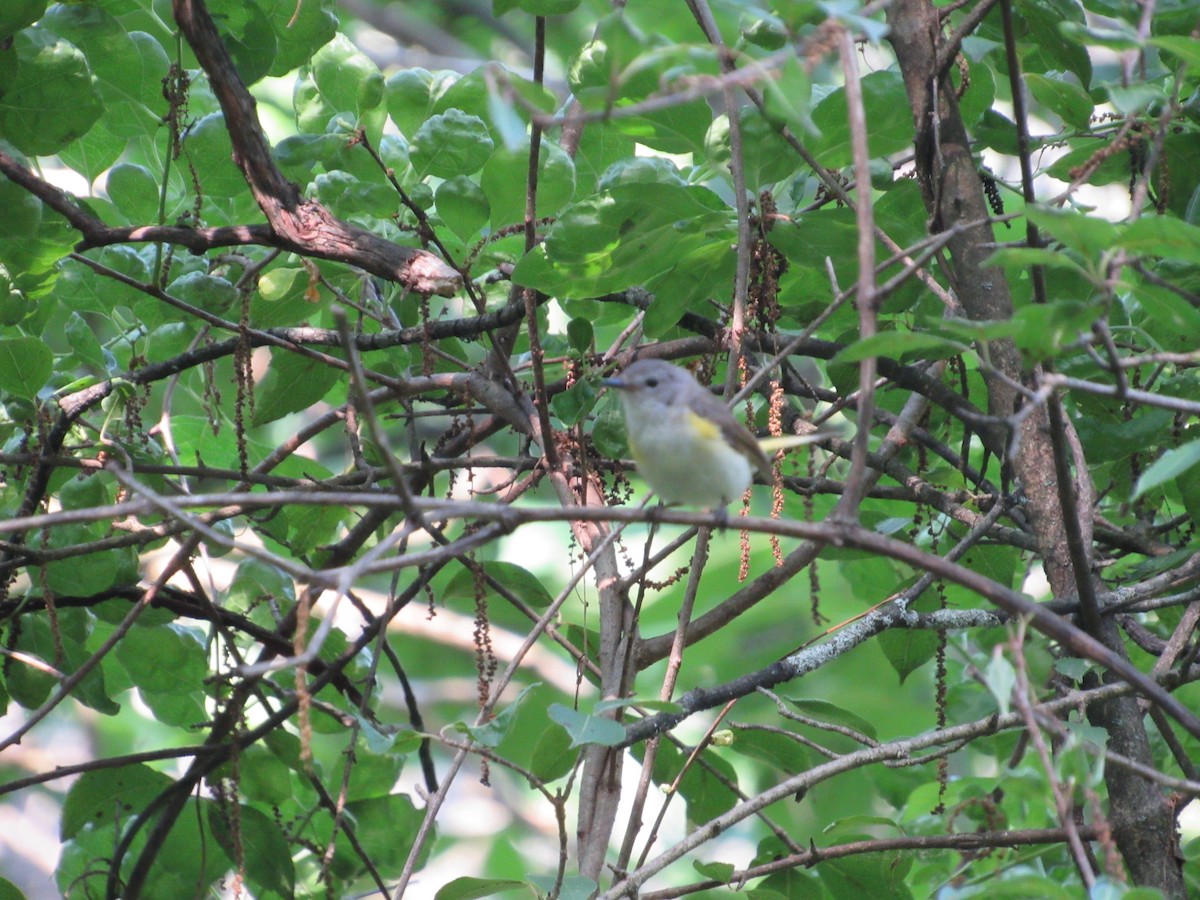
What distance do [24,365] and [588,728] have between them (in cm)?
134

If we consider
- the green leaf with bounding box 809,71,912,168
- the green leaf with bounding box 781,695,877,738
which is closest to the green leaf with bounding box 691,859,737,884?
the green leaf with bounding box 781,695,877,738

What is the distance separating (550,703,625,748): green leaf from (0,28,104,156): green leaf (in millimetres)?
1499

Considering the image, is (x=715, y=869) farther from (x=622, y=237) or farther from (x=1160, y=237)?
(x=1160, y=237)

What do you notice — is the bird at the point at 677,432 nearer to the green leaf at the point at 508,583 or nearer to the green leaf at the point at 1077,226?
the green leaf at the point at 508,583

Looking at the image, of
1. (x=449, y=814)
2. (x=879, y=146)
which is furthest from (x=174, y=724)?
(x=449, y=814)

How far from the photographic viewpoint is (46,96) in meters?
2.26

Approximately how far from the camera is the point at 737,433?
2303 mm

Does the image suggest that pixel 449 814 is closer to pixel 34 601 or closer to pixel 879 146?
pixel 34 601

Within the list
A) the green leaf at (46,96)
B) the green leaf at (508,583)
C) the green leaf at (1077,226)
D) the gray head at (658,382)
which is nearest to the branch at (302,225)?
the green leaf at (46,96)

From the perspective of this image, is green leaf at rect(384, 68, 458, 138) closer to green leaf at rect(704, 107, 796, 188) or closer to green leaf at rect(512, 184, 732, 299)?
green leaf at rect(512, 184, 732, 299)

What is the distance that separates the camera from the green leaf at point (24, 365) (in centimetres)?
221

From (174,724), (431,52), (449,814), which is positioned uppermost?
(431,52)

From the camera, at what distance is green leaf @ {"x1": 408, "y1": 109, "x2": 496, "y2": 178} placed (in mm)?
2275

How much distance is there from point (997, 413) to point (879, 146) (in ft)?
1.88
